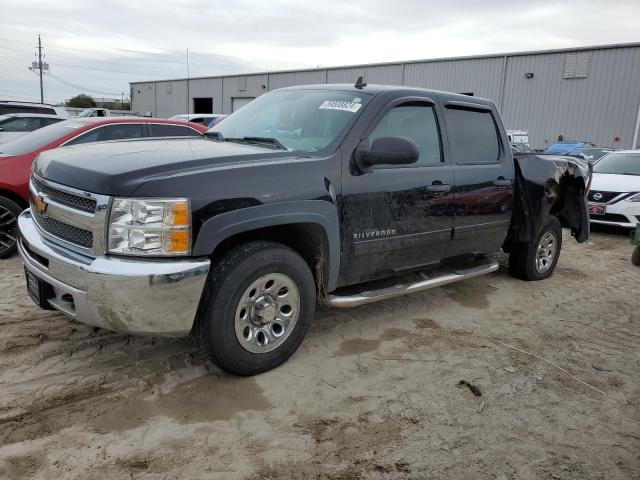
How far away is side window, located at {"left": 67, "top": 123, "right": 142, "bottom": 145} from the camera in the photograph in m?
6.42

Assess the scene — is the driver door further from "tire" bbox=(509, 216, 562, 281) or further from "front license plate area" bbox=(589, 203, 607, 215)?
"front license plate area" bbox=(589, 203, 607, 215)

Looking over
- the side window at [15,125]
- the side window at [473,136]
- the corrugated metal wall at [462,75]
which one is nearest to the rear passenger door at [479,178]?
the side window at [473,136]

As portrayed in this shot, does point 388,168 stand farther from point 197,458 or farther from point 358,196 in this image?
point 197,458

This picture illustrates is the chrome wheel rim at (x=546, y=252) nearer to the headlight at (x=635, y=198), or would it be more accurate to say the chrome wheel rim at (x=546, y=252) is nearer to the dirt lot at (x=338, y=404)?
the dirt lot at (x=338, y=404)

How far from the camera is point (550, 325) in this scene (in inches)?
188

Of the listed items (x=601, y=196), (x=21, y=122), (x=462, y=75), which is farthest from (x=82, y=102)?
(x=601, y=196)

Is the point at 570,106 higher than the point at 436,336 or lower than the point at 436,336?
higher

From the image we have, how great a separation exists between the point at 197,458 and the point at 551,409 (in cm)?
214

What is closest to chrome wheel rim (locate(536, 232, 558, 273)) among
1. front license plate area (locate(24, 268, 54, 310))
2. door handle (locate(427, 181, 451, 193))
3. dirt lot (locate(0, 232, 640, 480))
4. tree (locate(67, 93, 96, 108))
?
dirt lot (locate(0, 232, 640, 480))

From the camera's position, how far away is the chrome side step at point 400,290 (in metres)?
3.74

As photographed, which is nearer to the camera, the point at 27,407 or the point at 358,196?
the point at 27,407

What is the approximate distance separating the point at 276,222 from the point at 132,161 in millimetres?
918

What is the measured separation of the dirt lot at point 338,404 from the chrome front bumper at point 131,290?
0.51 meters

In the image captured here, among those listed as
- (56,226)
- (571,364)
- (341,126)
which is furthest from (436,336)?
(56,226)
